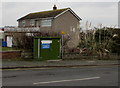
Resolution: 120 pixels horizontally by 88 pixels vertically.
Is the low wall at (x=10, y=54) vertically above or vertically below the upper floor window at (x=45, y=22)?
below

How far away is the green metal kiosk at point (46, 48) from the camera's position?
1844 centimetres

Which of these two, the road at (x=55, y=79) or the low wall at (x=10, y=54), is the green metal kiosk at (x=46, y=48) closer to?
the low wall at (x=10, y=54)

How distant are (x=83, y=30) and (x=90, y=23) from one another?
1.12 meters

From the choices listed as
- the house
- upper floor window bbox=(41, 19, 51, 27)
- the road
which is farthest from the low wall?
upper floor window bbox=(41, 19, 51, 27)

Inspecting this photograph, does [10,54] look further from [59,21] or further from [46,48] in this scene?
[59,21]

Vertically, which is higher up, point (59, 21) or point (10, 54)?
point (59, 21)

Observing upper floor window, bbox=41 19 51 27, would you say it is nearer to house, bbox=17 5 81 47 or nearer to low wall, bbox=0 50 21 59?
house, bbox=17 5 81 47

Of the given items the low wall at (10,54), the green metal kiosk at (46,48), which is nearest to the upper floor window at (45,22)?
the green metal kiosk at (46,48)

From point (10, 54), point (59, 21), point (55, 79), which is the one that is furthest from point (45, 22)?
point (55, 79)

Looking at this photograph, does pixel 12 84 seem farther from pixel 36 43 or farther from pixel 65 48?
pixel 65 48

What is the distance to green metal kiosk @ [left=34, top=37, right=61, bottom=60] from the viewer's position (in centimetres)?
1844

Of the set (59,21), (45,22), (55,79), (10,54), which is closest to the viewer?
(55,79)

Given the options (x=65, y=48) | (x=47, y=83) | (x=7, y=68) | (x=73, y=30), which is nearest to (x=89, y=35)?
(x=65, y=48)

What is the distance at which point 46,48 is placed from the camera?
18.7 metres
